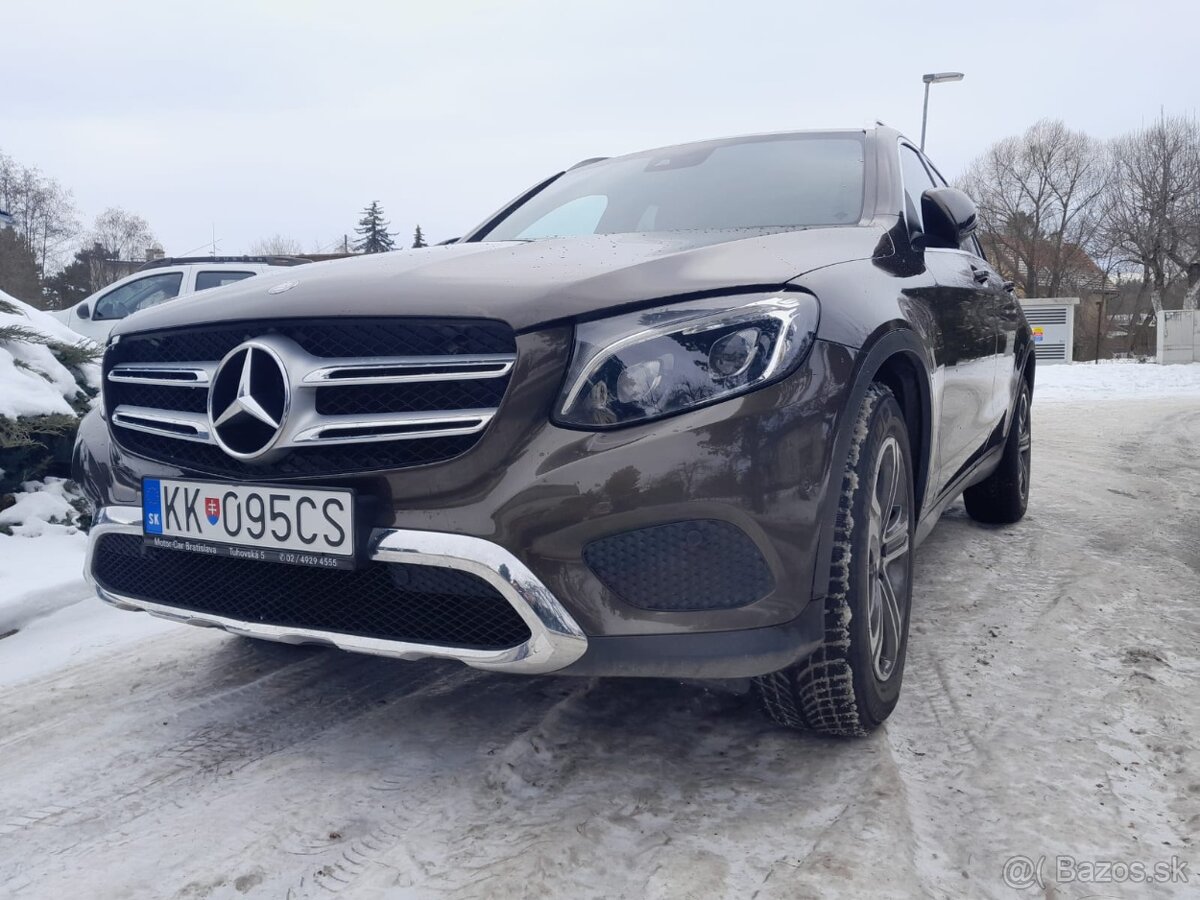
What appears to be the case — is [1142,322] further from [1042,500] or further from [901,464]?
[901,464]

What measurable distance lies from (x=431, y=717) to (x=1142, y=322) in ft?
157

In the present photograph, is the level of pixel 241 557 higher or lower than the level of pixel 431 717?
higher

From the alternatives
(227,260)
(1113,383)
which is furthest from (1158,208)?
(227,260)

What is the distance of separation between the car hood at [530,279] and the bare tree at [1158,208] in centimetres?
4181

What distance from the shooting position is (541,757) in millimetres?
2205

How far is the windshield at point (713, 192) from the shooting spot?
2.87m

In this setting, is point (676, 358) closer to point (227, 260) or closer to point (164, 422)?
point (164, 422)

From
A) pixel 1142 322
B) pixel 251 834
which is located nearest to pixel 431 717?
pixel 251 834

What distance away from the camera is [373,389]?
6.45 feet

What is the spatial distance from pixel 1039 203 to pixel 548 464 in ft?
169

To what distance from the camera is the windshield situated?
113 inches

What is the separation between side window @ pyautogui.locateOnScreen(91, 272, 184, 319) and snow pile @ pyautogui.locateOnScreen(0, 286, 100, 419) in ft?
17.0

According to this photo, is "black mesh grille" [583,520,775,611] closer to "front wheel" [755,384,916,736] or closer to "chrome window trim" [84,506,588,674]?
"chrome window trim" [84,506,588,674]

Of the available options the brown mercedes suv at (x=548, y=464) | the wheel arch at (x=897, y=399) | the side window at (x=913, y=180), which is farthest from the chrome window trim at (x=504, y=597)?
the side window at (x=913, y=180)
